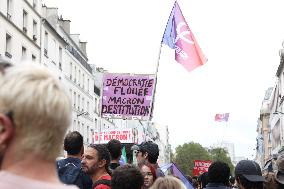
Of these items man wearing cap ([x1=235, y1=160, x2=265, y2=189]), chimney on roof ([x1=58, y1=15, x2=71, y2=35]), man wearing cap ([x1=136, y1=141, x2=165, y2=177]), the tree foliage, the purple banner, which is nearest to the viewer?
man wearing cap ([x1=235, y1=160, x2=265, y2=189])

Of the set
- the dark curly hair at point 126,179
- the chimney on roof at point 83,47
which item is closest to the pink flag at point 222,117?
the chimney on roof at point 83,47

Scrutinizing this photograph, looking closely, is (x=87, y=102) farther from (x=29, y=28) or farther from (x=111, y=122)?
(x=29, y=28)

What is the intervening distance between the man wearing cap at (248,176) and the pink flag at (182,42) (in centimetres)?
850

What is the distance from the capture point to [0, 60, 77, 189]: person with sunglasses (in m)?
1.91

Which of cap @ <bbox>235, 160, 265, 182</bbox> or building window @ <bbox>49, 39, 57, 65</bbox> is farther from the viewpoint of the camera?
building window @ <bbox>49, 39, 57, 65</bbox>

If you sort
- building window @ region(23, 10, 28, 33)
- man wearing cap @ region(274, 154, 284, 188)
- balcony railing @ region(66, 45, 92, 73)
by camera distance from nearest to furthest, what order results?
1. man wearing cap @ region(274, 154, 284, 188)
2. building window @ region(23, 10, 28, 33)
3. balcony railing @ region(66, 45, 92, 73)

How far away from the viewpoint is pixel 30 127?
1.93 meters

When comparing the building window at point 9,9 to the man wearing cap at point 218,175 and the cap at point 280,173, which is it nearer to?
the man wearing cap at point 218,175

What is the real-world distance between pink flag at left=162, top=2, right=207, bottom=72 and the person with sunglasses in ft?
38.0

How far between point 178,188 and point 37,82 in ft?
7.86

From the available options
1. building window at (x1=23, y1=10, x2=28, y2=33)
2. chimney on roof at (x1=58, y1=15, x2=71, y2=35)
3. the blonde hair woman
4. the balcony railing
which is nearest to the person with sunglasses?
the blonde hair woman

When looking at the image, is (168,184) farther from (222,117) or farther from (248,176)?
(222,117)

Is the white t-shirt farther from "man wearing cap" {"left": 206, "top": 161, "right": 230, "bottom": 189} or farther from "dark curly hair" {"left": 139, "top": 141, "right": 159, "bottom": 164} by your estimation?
"dark curly hair" {"left": 139, "top": 141, "right": 159, "bottom": 164}

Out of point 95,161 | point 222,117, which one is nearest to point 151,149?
point 95,161
